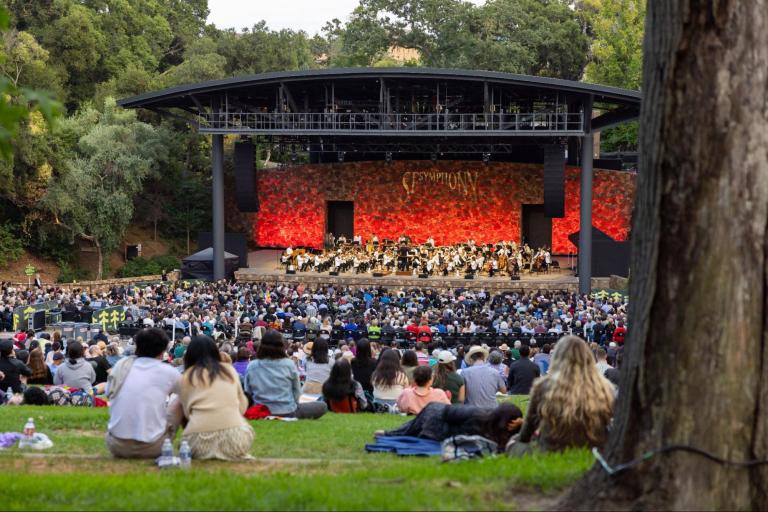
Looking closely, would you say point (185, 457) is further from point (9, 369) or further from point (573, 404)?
point (9, 369)

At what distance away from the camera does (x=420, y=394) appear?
360 inches

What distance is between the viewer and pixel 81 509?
16.6ft

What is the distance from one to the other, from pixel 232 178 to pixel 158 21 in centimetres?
1323

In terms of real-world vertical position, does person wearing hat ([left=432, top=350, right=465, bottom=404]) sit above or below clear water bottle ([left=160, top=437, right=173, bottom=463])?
below

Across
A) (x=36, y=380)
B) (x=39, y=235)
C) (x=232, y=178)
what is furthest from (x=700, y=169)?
(x=232, y=178)

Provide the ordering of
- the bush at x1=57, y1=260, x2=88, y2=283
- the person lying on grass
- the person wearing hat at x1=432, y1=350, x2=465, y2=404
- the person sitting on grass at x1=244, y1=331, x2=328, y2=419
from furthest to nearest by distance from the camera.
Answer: the bush at x1=57, y1=260, x2=88, y2=283 → the person wearing hat at x1=432, y1=350, x2=465, y2=404 → the person sitting on grass at x1=244, y1=331, x2=328, y2=419 → the person lying on grass

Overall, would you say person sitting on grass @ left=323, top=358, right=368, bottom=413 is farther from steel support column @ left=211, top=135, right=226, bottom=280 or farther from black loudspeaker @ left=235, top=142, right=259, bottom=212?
black loudspeaker @ left=235, top=142, right=259, bottom=212

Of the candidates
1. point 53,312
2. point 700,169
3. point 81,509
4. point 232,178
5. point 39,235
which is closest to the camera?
point 700,169

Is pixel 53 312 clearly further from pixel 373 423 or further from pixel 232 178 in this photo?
pixel 232 178

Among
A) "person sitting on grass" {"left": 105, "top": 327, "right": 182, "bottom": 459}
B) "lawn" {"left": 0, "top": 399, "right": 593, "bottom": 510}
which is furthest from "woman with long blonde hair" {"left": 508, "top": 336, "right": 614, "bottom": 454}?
"person sitting on grass" {"left": 105, "top": 327, "right": 182, "bottom": 459}

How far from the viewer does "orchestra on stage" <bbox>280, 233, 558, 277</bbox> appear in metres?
35.4

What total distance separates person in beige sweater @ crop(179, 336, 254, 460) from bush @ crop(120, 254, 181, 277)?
3465 cm

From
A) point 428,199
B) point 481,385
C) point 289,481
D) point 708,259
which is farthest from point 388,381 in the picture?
point 428,199

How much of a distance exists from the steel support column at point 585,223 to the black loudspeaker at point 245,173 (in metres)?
11.0
